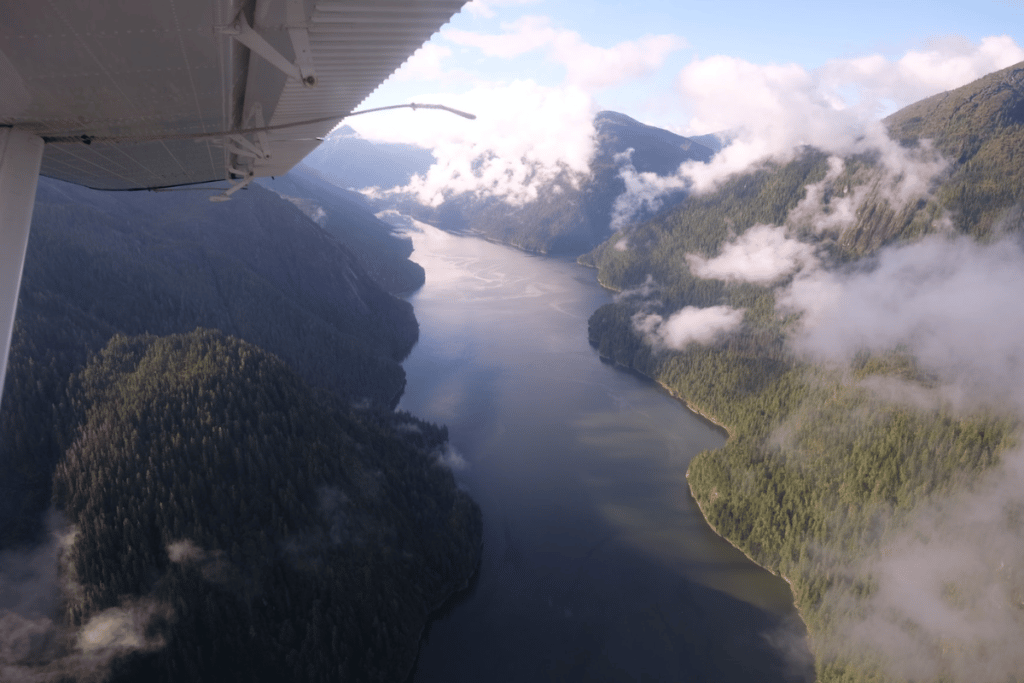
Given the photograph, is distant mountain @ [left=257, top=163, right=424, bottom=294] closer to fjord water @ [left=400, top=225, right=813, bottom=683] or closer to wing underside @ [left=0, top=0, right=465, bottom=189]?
fjord water @ [left=400, top=225, right=813, bottom=683]

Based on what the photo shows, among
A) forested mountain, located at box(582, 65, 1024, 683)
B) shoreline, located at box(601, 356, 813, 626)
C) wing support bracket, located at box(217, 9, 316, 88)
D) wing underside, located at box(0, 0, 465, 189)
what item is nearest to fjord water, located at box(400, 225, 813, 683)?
shoreline, located at box(601, 356, 813, 626)

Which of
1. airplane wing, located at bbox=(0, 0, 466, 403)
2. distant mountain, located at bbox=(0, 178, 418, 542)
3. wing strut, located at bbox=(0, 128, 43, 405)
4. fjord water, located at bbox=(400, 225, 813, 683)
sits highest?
airplane wing, located at bbox=(0, 0, 466, 403)

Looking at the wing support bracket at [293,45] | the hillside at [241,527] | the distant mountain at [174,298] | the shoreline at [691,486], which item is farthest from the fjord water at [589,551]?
the wing support bracket at [293,45]

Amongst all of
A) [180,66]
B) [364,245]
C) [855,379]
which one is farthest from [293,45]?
[364,245]

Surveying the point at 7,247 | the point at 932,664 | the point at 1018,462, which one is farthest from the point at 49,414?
the point at 1018,462

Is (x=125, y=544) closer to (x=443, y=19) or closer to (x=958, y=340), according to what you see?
(x=443, y=19)

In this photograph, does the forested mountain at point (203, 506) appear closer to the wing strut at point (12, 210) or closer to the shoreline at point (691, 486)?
the shoreline at point (691, 486)

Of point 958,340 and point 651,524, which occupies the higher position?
point 958,340
